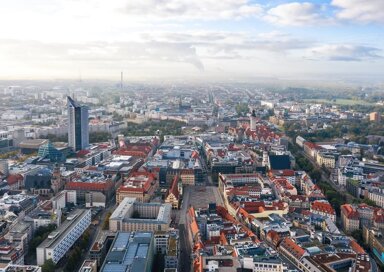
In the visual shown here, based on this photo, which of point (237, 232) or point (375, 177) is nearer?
point (237, 232)

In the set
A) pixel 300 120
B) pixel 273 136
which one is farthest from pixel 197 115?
pixel 273 136

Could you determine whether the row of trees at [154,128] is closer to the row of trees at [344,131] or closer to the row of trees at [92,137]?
the row of trees at [92,137]

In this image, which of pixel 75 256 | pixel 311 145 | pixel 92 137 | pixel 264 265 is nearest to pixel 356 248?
pixel 264 265

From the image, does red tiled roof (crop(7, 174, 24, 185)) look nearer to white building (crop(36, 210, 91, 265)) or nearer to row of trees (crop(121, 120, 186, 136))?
white building (crop(36, 210, 91, 265))

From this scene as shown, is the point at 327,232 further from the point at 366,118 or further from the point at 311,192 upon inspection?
the point at 366,118

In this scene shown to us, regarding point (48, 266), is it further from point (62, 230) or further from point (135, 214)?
point (135, 214)

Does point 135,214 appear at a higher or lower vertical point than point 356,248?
lower

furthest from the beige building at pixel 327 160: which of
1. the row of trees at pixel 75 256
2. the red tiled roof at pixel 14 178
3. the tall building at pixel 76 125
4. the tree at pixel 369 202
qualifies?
the red tiled roof at pixel 14 178
